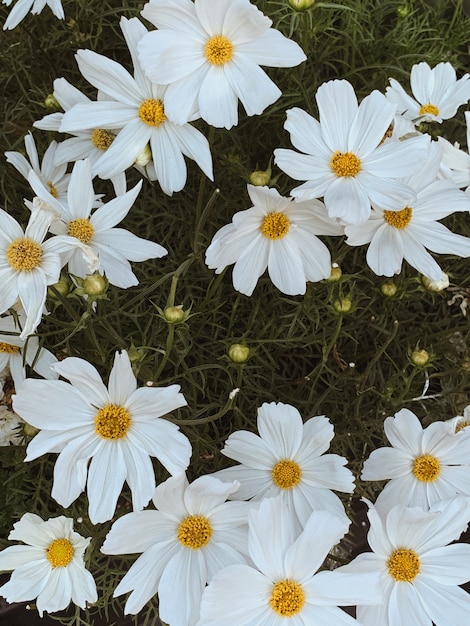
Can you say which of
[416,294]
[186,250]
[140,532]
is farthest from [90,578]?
[416,294]

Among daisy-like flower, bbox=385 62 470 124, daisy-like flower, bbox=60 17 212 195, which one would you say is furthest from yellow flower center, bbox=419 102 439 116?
daisy-like flower, bbox=60 17 212 195

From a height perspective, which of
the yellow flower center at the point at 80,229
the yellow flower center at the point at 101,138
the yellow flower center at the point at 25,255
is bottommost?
the yellow flower center at the point at 25,255

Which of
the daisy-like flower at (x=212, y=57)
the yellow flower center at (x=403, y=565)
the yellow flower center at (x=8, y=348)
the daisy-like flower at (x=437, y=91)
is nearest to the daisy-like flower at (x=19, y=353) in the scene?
the yellow flower center at (x=8, y=348)

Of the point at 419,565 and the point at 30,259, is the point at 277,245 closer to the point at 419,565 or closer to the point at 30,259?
the point at 30,259

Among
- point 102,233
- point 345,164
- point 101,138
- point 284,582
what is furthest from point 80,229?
point 284,582

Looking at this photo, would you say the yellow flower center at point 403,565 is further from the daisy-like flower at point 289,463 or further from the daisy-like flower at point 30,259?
the daisy-like flower at point 30,259

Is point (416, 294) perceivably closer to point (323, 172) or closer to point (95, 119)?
point (323, 172)
